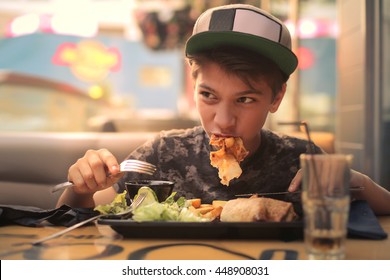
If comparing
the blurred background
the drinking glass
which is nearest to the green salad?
the drinking glass

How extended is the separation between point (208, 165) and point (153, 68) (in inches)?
206

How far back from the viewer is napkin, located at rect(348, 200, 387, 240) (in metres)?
0.80

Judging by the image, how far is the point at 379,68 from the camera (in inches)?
127

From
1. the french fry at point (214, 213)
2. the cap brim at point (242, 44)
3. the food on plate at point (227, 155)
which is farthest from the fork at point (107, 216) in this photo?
the cap brim at point (242, 44)

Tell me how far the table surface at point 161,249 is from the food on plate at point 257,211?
2.7 inches

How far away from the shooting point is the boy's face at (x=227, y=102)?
3.82ft

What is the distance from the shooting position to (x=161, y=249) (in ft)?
2.43

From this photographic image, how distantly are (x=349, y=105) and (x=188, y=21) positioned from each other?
7.19 feet

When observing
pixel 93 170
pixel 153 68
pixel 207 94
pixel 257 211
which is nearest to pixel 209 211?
pixel 257 211

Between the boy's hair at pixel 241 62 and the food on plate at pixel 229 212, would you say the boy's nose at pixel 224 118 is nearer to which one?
the boy's hair at pixel 241 62

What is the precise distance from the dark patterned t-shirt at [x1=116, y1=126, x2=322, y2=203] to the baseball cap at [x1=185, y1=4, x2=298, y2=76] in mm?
342

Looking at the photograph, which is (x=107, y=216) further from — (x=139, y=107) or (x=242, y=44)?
(x=139, y=107)

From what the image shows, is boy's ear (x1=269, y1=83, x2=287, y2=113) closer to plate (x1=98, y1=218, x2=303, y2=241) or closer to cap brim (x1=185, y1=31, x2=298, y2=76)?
cap brim (x1=185, y1=31, x2=298, y2=76)
